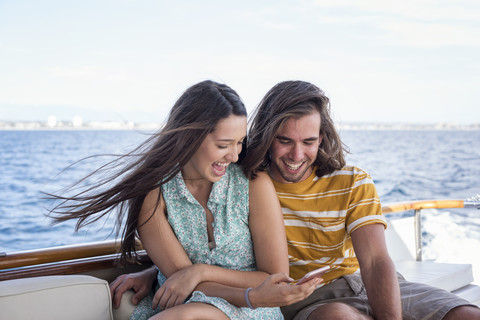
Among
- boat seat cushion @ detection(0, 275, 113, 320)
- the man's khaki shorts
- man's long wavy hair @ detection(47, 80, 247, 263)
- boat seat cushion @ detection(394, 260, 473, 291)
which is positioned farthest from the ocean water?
boat seat cushion @ detection(0, 275, 113, 320)

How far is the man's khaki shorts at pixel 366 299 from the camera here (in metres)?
1.95

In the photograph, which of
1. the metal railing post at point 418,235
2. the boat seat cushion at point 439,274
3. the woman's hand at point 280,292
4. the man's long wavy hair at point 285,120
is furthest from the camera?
the metal railing post at point 418,235

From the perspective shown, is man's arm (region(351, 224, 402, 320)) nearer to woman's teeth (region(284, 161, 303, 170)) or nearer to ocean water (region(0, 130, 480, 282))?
woman's teeth (region(284, 161, 303, 170))

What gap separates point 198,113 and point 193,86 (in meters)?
0.15

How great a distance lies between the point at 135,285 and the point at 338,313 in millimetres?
812

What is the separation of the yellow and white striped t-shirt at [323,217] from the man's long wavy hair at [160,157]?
45cm

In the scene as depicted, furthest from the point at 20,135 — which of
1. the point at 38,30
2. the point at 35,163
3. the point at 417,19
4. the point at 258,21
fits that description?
the point at 417,19

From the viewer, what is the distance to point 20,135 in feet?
121

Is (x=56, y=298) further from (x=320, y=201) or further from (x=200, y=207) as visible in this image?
(x=320, y=201)

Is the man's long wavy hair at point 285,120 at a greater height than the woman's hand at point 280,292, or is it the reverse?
the man's long wavy hair at point 285,120

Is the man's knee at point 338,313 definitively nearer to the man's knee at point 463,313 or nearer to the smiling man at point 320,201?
the smiling man at point 320,201

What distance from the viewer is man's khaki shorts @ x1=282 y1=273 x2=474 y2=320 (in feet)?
6.40

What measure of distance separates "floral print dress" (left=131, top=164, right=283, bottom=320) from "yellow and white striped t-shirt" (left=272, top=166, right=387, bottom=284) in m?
0.23

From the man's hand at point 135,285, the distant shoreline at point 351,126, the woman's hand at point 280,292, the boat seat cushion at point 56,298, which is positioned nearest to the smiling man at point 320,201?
the woman's hand at point 280,292
